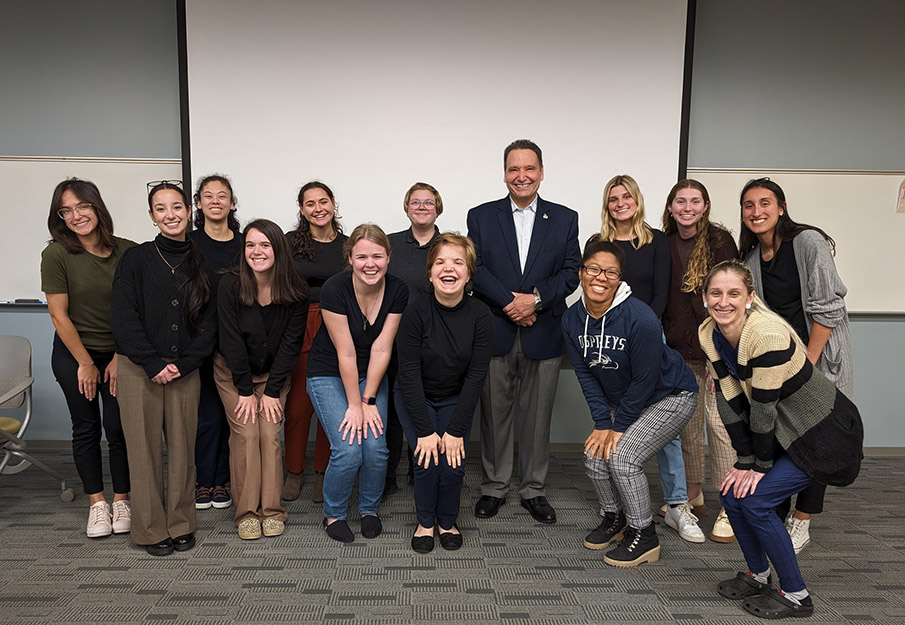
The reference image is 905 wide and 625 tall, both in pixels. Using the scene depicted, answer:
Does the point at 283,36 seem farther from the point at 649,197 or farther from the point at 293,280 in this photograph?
the point at 649,197

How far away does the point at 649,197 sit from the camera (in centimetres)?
387

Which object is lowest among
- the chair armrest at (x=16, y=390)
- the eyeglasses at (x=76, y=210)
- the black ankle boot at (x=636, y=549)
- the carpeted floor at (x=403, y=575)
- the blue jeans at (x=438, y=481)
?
the carpeted floor at (x=403, y=575)

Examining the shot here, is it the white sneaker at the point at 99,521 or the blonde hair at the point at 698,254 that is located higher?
the blonde hair at the point at 698,254

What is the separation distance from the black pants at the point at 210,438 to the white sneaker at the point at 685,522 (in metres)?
2.18

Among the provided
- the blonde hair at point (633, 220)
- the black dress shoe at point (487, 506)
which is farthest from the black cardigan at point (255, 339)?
the blonde hair at point (633, 220)

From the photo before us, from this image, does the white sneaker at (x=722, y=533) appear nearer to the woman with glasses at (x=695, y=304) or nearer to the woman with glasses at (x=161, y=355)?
the woman with glasses at (x=695, y=304)

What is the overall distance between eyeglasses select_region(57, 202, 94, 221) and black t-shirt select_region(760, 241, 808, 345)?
2973 mm

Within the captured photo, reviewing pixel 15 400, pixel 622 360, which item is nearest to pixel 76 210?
pixel 15 400

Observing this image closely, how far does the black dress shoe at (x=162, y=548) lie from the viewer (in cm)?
255

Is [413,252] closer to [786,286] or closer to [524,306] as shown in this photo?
[524,306]

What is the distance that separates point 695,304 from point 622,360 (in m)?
0.58

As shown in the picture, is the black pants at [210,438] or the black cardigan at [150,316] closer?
the black cardigan at [150,316]

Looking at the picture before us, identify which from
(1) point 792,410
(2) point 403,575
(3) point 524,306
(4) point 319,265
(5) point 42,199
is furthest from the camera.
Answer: (5) point 42,199

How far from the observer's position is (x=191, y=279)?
259cm
